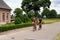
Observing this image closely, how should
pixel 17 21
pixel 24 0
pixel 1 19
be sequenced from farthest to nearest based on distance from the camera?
pixel 24 0, pixel 1 19, pixel 17 21

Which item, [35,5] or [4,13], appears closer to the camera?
[4,13]

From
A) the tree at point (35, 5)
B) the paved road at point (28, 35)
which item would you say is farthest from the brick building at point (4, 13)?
the tree at point (35, 5)

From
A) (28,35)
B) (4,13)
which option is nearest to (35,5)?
(4,13)

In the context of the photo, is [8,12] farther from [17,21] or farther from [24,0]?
[24,0]

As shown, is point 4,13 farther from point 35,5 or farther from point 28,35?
point 35,5

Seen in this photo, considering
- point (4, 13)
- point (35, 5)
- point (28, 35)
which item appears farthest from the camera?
point (35, 5)

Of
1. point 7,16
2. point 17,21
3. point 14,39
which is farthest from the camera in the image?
point 7,16

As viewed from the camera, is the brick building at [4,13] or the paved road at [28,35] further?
the brick building at [4,13]

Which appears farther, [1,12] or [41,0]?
[41,0]

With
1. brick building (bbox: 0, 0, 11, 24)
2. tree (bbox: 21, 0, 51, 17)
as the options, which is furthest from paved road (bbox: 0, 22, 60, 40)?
tree (bbox: 21, 0, 51, 17)

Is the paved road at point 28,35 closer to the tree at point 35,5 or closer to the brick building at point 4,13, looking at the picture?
the brick building at point 4,13

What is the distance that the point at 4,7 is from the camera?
4978 centimetres

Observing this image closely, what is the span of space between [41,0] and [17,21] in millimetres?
57029

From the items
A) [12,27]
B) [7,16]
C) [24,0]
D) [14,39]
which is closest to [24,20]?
[7,16]
